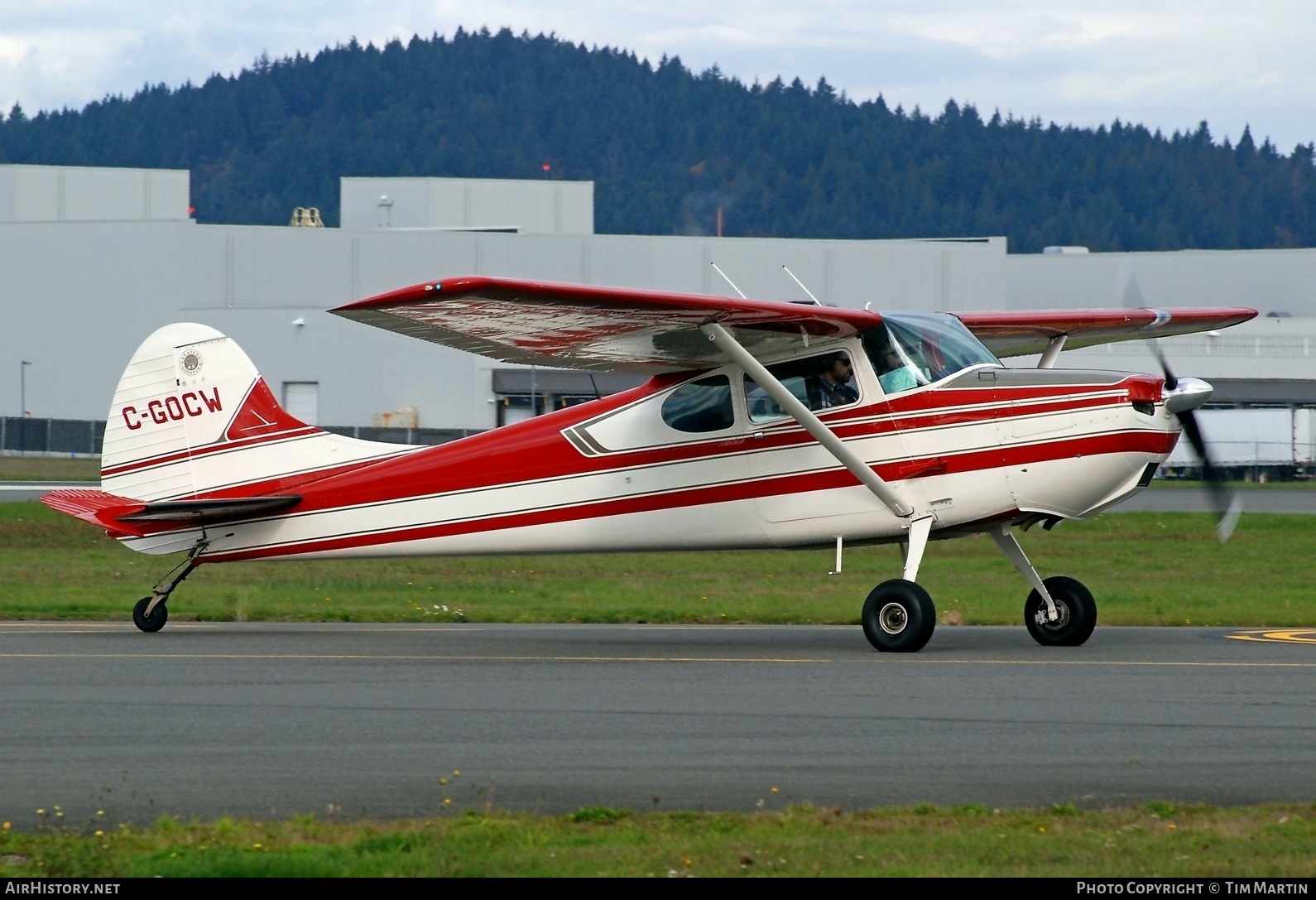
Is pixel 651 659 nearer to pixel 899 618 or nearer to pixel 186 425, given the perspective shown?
pixel 899 618

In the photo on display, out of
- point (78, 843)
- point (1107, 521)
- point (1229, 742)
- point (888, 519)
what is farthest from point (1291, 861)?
point (1107, 521)

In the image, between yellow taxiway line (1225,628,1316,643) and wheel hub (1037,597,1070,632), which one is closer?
wheel hub (1037,597,1070,632)

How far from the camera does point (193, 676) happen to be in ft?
36.6

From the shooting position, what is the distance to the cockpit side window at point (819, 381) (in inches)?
511

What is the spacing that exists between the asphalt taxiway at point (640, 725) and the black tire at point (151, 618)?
968mm

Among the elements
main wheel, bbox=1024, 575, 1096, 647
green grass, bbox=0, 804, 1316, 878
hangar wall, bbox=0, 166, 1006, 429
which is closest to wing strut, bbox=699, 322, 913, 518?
main wheel, bbox=1024, 575, 1096, 647

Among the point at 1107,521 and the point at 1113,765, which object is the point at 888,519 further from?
the point at 1107,521

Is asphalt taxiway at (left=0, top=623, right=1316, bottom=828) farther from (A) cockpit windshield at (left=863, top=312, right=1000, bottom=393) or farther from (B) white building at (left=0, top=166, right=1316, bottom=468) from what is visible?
(B) white building at (left=0, top=166, right=1316, bottom=468)

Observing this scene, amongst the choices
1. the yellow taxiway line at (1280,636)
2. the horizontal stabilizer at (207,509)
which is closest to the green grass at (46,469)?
the horizontal stabilizer at (207,509)

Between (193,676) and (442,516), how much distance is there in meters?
3.65

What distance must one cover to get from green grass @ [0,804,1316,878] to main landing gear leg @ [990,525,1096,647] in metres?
6.27

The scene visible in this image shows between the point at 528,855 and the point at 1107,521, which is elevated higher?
the point at 528,855

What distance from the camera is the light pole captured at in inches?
2267

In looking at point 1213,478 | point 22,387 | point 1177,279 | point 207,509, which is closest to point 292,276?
point 22,387
